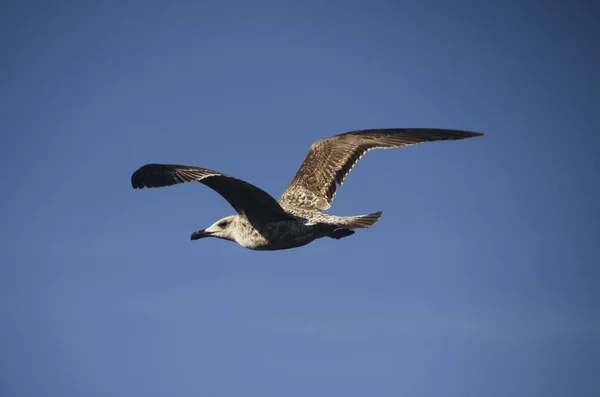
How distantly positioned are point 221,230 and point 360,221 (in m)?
3.55

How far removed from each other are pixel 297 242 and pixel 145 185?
3864mm

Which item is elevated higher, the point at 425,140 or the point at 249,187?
the point at 425,140

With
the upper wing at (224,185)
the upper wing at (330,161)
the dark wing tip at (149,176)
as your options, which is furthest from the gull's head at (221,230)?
the dark wing tip at (149,176)

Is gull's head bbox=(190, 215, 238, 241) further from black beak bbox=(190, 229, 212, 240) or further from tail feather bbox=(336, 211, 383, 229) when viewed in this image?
tail feather bbox=(336, 211, 383, 229)

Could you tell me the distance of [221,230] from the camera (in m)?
17.2

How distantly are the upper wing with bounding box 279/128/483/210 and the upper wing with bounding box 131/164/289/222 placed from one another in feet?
7.00

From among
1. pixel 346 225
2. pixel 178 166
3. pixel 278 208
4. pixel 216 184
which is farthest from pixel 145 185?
pixel 346 225

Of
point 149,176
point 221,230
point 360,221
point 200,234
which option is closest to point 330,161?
point 221,230

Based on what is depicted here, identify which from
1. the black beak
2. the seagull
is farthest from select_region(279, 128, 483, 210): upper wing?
the black beak

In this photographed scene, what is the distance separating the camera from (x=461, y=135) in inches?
647

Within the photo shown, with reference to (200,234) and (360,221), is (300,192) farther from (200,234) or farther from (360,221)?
(360,221)

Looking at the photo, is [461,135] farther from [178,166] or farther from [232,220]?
[178,166]

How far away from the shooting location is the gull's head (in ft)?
55.3

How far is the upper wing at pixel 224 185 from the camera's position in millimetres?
13055
